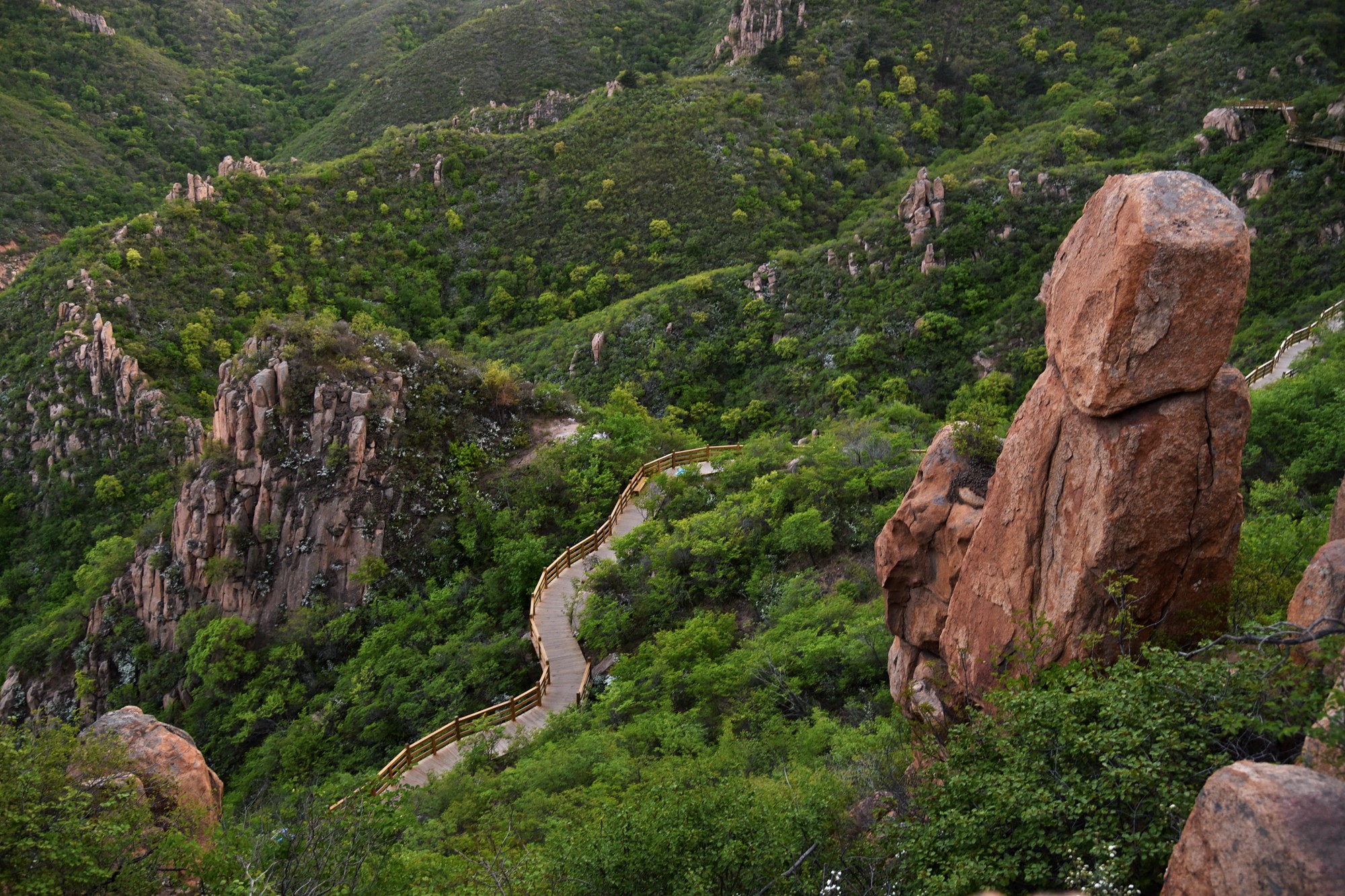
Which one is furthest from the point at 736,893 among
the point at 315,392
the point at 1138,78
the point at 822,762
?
the point at 1138,78

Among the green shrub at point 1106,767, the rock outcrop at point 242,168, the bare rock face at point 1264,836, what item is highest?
the rock outcrop at point 242,168

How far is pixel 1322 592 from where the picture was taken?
6.24 meters

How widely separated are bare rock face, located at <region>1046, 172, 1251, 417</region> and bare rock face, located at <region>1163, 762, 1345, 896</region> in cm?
371

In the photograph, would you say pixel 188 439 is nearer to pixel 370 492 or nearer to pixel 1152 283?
pixel 370 492

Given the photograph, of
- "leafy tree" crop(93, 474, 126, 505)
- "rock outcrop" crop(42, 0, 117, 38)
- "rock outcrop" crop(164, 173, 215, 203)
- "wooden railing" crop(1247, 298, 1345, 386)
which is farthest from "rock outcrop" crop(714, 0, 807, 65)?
"rock outcrop" crop(42, 0, 117, 38)

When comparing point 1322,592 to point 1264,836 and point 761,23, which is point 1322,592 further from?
point 761,23

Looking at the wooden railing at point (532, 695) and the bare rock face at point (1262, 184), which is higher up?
the bare rock face at point (1262, 184)

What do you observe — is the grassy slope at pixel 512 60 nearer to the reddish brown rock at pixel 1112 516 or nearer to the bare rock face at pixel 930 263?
the bare rock face at pixel 930 263

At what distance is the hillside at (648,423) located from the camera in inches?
298

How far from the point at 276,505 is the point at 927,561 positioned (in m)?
18.7

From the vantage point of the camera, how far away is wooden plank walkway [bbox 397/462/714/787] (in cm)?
1486

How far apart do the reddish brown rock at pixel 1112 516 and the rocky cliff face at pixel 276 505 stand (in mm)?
17851

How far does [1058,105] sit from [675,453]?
168 feet

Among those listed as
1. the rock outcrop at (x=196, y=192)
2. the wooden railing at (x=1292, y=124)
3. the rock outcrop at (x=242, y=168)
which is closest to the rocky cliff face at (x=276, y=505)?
the rock outcrop at (x=196, y=192)
